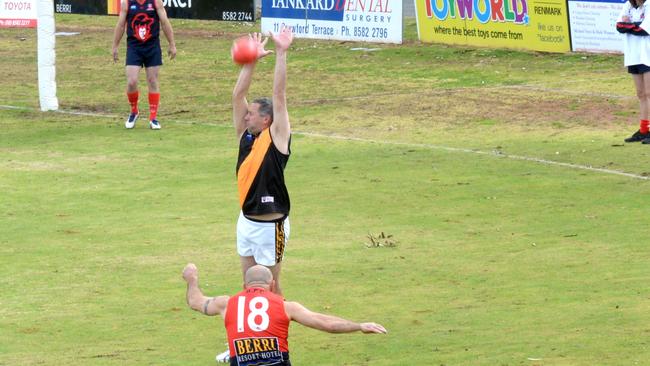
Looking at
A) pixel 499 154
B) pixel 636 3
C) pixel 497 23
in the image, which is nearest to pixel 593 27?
pixel 497 23

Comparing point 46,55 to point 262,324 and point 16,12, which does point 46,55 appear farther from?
point 262,324

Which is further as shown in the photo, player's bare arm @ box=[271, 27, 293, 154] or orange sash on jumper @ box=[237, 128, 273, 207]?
orange sash on jumper @ box=[237, 128, 273, 207]

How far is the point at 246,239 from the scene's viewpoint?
35.0ft

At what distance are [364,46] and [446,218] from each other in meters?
18.3

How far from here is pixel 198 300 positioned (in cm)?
849

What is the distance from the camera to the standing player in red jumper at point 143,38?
21844mm

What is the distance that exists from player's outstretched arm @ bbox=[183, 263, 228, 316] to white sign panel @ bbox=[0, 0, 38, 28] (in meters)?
22.7

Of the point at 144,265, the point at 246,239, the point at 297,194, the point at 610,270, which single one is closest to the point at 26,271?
the point at 144,265

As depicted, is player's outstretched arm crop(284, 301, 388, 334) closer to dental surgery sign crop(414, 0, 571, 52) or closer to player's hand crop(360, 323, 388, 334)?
player's hand crop(360, 323, 388, 334)

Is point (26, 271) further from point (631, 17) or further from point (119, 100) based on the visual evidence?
point (119, 100)

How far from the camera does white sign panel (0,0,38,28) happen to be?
30156 mm

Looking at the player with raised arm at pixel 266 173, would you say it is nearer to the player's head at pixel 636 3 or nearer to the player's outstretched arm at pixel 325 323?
the player's outstretched arm at pixel 325 323

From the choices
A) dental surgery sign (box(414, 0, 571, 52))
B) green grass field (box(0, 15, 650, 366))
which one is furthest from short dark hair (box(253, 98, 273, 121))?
dental surgery sign (box(414, 0, 571, 52))

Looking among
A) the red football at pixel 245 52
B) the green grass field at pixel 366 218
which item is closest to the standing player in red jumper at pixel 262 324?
the green grass field at pixel 366 218
